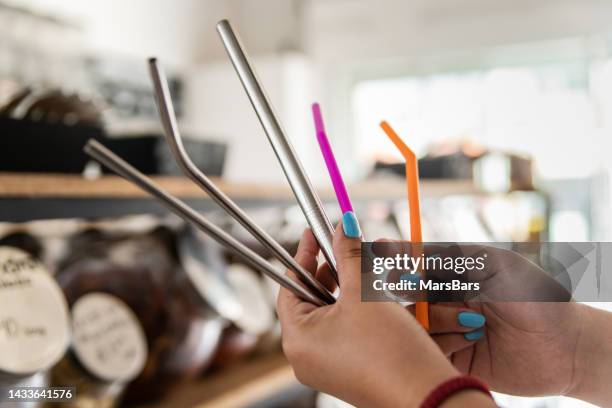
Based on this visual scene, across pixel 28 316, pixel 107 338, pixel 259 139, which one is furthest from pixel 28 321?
pixel 259 139

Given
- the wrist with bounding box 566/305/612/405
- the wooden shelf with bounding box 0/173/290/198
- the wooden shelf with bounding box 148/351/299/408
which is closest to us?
the wrist with bounding box 566/305/612/405

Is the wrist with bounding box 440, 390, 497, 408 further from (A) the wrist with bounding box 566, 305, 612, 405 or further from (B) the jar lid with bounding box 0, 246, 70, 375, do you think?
(B) the jar lid with bounding box 0, 246, 70, 375

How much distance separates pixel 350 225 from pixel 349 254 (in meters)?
0.01

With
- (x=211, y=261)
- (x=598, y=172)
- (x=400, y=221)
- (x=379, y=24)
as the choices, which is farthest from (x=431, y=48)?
(x=211, y=261)

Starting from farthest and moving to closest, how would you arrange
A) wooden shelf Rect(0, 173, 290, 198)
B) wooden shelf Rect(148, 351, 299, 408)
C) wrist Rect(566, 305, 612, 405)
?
wooden shelf Rect(148, 351, 299, 408) → wooden shelf Rect(0, 173, 290, 198) → wrist Rect(566, 305, 612, 405)

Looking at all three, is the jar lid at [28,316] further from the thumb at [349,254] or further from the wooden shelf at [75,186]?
the thumb at [349,254]

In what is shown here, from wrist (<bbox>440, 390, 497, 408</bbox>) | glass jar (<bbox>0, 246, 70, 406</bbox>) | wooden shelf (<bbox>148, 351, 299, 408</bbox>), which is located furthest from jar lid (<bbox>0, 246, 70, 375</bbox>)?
wrist (<bbox>440, 390, 497, 408</bbox>)

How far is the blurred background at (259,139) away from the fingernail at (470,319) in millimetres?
290

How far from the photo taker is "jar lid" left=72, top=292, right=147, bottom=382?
52 cm

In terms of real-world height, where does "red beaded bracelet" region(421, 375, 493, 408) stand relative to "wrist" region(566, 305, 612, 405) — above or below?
above

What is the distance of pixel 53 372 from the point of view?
1.62 feet

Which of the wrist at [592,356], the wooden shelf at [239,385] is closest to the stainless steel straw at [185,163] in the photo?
the wrist at [592,356]

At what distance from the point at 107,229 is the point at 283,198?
263 mm

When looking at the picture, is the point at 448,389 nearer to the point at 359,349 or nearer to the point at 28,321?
the point at 359,349
